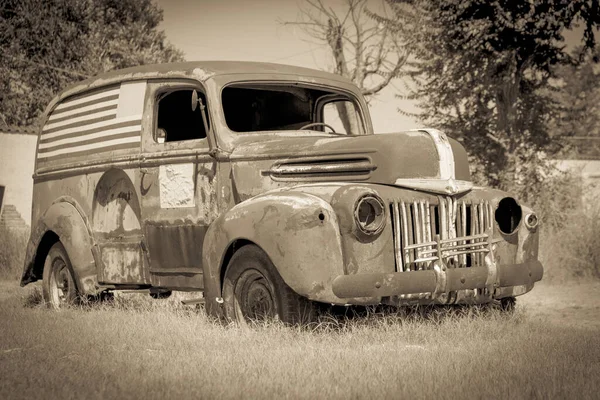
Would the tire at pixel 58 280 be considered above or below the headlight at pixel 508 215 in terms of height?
below

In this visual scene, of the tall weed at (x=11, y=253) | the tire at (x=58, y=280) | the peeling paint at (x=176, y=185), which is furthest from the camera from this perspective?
the tall weed at (x=11, y=253)

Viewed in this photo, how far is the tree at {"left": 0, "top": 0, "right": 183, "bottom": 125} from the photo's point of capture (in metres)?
27.9

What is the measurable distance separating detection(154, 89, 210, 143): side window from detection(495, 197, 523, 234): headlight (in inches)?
100

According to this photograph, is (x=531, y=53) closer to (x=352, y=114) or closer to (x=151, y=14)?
(x=352, y=114)

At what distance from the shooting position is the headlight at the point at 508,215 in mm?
6465

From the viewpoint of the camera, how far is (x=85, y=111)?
8.14m

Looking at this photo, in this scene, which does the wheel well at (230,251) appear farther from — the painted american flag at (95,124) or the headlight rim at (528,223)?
the headlight rim at (528,223)

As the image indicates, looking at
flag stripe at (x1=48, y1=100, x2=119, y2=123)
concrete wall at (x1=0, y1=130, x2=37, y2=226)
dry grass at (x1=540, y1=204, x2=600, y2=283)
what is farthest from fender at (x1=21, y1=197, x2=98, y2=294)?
concrete wall at (x1=0, y1=130, x2=37, y2=226)

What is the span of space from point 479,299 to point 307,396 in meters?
2.24

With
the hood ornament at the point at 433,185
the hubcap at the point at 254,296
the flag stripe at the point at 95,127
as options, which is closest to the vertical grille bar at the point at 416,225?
the hood ornament at the point at 433,185

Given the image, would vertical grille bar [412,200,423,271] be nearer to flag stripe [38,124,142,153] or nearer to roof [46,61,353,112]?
roof [46,61,353,112]

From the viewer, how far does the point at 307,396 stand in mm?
4242

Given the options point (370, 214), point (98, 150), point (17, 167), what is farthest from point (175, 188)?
point (17, 167)

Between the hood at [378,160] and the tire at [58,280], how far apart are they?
2.63 metres
